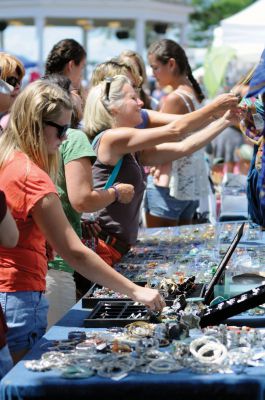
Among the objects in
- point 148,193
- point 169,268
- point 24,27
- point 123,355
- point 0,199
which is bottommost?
point 24,27

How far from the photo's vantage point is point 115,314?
2936 mm

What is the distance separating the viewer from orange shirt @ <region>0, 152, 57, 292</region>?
2742 mm

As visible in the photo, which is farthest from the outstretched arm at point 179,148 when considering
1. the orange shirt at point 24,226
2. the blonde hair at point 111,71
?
the orange shirt at point 24,226

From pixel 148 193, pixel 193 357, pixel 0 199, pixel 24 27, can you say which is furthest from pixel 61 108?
pixel 24 27

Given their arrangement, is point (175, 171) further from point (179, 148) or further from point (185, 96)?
point (179, 148)

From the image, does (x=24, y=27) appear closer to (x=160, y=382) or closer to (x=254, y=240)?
(x=254, y=240)

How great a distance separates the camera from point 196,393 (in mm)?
2146

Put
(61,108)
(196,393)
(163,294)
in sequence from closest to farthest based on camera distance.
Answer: (196,393)
(61,108)
(163,294)

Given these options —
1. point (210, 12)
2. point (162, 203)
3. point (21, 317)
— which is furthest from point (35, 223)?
point (210, 12)

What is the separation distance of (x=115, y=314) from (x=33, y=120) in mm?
758

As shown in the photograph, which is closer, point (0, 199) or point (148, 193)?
point (0, 199)

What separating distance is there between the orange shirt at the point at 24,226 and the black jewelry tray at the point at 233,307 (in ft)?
2.04

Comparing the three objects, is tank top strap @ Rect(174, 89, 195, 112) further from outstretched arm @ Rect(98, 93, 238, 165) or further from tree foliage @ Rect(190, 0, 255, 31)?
tree foliage @ Rect(190, 0, 255, 31)

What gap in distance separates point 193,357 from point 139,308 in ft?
2.18
